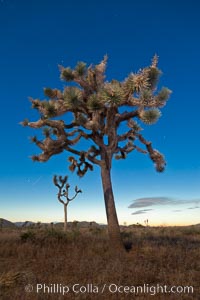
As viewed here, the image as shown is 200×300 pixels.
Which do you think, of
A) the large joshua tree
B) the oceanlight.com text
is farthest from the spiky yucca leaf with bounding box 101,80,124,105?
the oceanlight.com text

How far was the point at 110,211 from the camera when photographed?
1277cm

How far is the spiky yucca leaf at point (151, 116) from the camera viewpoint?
12.2 metres

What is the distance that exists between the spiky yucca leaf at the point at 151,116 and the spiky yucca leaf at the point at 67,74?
11.6 ft

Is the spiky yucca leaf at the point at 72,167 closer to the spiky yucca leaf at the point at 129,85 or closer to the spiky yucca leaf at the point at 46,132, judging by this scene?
the spiky yucca leaf at the point at 46,132

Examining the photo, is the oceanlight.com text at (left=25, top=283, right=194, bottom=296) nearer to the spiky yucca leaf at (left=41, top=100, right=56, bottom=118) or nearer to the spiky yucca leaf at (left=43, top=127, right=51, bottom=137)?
the spiky yucca leaf at (left=41, top=100, right=56, bottom=118)

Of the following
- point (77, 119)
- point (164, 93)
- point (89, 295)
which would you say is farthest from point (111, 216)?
point (89, 295)

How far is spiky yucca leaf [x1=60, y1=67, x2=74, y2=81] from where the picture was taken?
13848 millimetres

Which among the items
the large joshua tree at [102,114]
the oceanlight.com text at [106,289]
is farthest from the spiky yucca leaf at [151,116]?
the oceanlight.com text at [106,289]

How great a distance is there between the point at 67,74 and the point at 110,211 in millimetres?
Result: 5689

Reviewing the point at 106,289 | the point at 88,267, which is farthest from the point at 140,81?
the point at 106,289

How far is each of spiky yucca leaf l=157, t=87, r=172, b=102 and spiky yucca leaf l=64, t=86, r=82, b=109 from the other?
3.04m

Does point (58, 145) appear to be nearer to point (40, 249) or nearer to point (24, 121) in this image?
point (24, 121)

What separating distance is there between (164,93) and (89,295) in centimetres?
855

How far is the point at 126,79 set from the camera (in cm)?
1292
